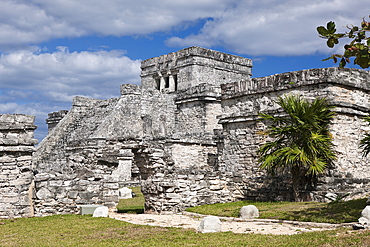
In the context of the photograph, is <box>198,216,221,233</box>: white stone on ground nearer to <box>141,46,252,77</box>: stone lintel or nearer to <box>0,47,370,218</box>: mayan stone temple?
<box>0,47,370,218</box>: mayan stone temple

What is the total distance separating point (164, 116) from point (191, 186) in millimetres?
10053

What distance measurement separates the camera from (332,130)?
1046 cm

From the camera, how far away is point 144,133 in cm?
2006

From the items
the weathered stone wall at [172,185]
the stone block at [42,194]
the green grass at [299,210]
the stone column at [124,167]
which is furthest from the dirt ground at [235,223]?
the stone column at [124,167]

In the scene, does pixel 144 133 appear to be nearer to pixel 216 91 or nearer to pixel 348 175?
pixel 216 91

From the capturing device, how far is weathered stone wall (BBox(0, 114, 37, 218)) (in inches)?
375

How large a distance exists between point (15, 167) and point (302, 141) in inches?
257

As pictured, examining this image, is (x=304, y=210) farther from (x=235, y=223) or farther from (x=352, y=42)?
(x=352, y=42)

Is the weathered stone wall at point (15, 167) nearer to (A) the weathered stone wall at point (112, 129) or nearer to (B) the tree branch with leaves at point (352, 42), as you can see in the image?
(A) the weathered stone wall at point (112, 129)

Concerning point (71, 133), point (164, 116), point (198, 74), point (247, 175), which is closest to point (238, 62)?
point (198, 74)

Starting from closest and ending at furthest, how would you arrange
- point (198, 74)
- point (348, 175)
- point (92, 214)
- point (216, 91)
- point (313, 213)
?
point (313, 213) < point (92, 214) < point (348, 175) < point (216, 91) < point (198, 74)

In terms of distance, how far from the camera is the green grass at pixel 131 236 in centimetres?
605

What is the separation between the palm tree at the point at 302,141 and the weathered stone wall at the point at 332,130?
Result: 1.03 feet

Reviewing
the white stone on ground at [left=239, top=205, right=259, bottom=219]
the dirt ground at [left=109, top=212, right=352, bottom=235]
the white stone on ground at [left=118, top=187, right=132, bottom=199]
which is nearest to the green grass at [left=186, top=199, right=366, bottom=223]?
the white stone on ground at [left=239, top=205, right=259, bottom=219]
